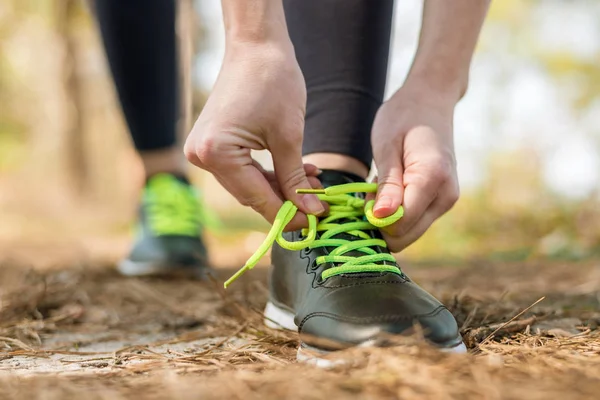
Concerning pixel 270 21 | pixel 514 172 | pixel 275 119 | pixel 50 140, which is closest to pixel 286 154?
pixel 275 119

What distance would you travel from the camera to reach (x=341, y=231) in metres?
1.04

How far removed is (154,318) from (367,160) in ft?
1.93

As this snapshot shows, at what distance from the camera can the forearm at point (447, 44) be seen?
1.10 metres

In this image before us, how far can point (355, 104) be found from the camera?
123 centimetres

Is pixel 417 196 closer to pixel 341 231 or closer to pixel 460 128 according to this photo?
pixel 341 231

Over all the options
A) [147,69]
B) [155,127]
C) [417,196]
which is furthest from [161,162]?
[417,196]

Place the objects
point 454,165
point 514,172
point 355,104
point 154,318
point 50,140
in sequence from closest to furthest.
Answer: point 454,165
point 355,104
point 154,318
point 514,172
point 50,140

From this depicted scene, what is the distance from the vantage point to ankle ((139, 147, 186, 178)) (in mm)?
2037

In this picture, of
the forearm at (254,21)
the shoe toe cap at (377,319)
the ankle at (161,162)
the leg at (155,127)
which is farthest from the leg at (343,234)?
the ankle at (161,162)

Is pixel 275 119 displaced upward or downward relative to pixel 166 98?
downward

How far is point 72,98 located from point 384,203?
316 inches

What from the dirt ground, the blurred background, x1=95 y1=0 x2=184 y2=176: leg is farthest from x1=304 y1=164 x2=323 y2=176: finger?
the blurred background

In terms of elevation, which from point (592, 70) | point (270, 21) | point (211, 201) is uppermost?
point (592, 70)

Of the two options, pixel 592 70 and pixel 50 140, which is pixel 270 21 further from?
pixel 50 140
